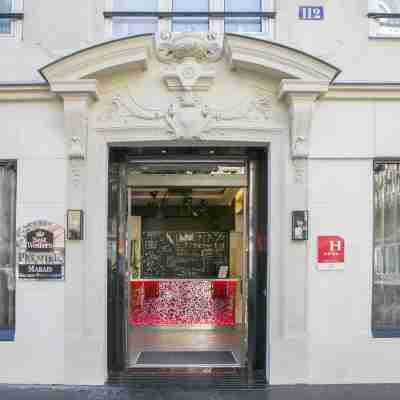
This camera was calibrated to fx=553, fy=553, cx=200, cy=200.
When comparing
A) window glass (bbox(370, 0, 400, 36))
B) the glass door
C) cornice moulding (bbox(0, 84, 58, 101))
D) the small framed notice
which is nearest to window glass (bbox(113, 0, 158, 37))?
cornice moulding (bbox(0, 84, 58, 101))

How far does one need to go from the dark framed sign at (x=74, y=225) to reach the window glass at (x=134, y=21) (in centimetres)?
246

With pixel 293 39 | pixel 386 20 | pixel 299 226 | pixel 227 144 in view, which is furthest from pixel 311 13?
pixel 299 226

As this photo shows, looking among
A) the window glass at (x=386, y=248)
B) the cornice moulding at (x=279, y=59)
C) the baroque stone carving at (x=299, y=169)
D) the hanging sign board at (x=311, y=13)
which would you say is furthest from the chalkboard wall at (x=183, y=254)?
the hanging sign board at (x=311, y=13)

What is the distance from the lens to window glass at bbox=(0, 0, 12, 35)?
287 inches

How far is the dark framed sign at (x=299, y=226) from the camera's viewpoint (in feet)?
22.9

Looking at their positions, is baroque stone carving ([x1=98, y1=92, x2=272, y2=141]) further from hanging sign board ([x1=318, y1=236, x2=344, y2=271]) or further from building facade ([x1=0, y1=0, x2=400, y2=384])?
hanging sign board ([x1=318, y1=236, x2=344, y2=271])

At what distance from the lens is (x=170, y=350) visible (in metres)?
8.61

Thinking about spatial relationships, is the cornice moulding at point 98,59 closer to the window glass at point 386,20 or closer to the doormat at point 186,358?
the window glass at point 386,20

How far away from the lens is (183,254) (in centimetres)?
1234

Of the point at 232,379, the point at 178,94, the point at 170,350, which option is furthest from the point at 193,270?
the point at 178,94

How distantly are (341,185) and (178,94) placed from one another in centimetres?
240

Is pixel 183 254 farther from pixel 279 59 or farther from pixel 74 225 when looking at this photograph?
pixel 279 59

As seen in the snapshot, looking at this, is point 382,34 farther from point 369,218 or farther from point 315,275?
point 315,275

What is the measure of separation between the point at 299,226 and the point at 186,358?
2.72 metres
